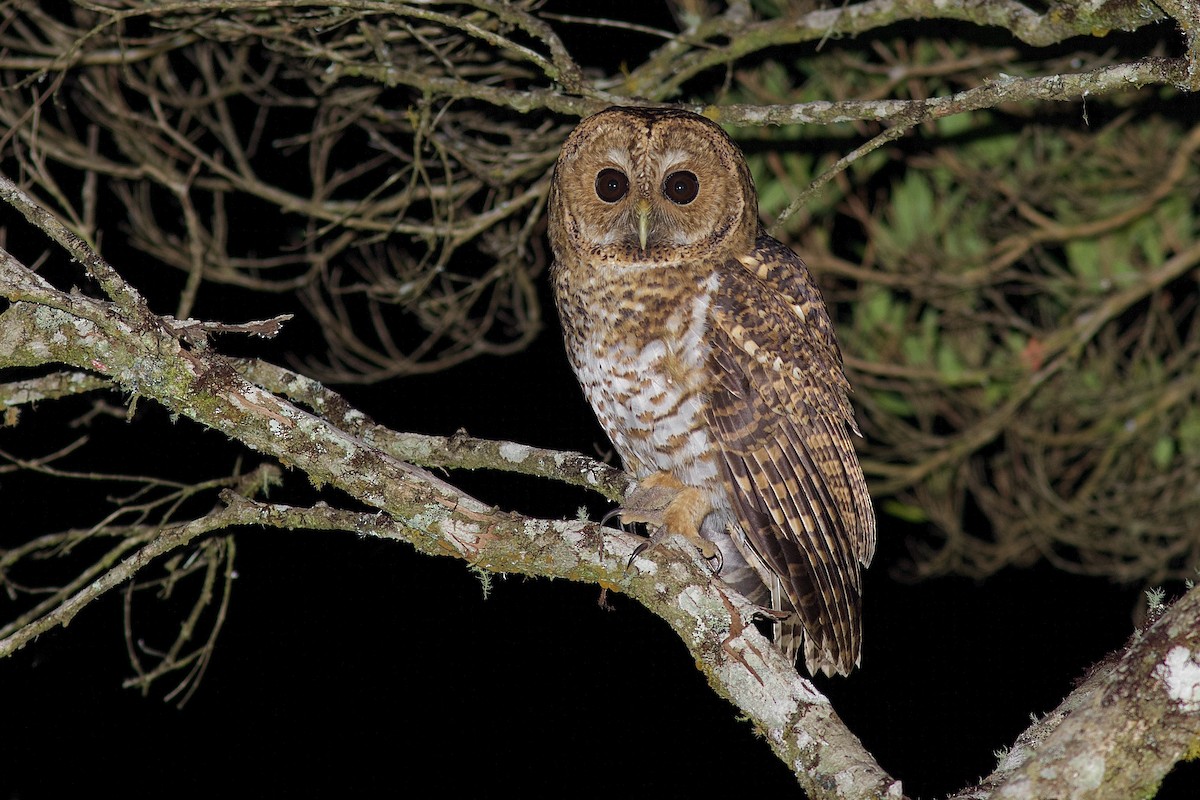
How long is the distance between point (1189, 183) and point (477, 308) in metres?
4.14

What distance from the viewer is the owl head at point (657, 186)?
2938mm

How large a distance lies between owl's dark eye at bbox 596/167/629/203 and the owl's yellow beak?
9cm

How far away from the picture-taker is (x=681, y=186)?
9.85 ft

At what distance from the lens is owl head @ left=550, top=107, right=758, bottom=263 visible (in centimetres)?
294

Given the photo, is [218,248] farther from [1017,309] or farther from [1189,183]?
[1017,309]

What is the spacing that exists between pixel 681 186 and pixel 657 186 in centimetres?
7

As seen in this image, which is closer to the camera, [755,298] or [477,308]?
[755,298]

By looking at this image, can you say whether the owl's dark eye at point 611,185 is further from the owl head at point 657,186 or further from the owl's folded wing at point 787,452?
the owl's folded wing at point 787,452

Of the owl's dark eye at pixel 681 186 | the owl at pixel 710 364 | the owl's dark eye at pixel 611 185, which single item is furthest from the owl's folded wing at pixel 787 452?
the owl's dark eye at pixel 611 185

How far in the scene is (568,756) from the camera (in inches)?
280

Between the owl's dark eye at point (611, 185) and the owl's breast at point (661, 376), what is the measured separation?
30 cm

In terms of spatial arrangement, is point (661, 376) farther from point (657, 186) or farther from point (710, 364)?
point (657, 186)

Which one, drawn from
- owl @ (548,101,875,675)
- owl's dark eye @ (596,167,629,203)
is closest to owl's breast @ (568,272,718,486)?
owl @ (548,101,875,675)

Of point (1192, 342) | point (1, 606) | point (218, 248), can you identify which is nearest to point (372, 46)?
point (218, 248)
